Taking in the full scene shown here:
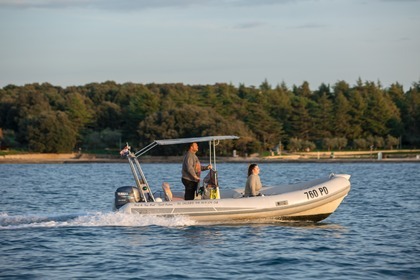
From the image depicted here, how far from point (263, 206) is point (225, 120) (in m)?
77.6

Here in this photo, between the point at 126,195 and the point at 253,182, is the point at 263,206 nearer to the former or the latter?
the point at 253,182

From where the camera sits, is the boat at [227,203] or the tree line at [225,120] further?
the tree line at [225,120]

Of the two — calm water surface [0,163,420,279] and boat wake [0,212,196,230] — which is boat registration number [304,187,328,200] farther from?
boat wake [0,212,196,230]

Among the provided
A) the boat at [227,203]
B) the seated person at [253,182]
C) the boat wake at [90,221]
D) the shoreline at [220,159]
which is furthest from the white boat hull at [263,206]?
the shoreline at [220,159]

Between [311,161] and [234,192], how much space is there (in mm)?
68036

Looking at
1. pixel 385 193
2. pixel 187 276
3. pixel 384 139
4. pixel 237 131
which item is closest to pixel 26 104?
pixel 237 131

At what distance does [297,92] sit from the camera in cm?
11956

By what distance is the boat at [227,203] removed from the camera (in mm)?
19828

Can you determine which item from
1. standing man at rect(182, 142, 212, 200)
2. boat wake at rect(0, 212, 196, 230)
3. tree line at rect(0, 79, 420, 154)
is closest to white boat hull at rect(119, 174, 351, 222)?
boat wake at rect(0, 212, 196, 230)

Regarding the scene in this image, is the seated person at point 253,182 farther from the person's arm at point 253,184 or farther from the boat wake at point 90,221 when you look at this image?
the boat wake at point 90,221

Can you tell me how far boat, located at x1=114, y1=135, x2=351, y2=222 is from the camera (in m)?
19.8

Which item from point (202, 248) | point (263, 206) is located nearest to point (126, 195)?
point (263, 206)

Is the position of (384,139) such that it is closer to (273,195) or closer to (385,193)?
(385,193)

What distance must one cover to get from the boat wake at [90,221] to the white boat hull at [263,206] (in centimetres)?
15
